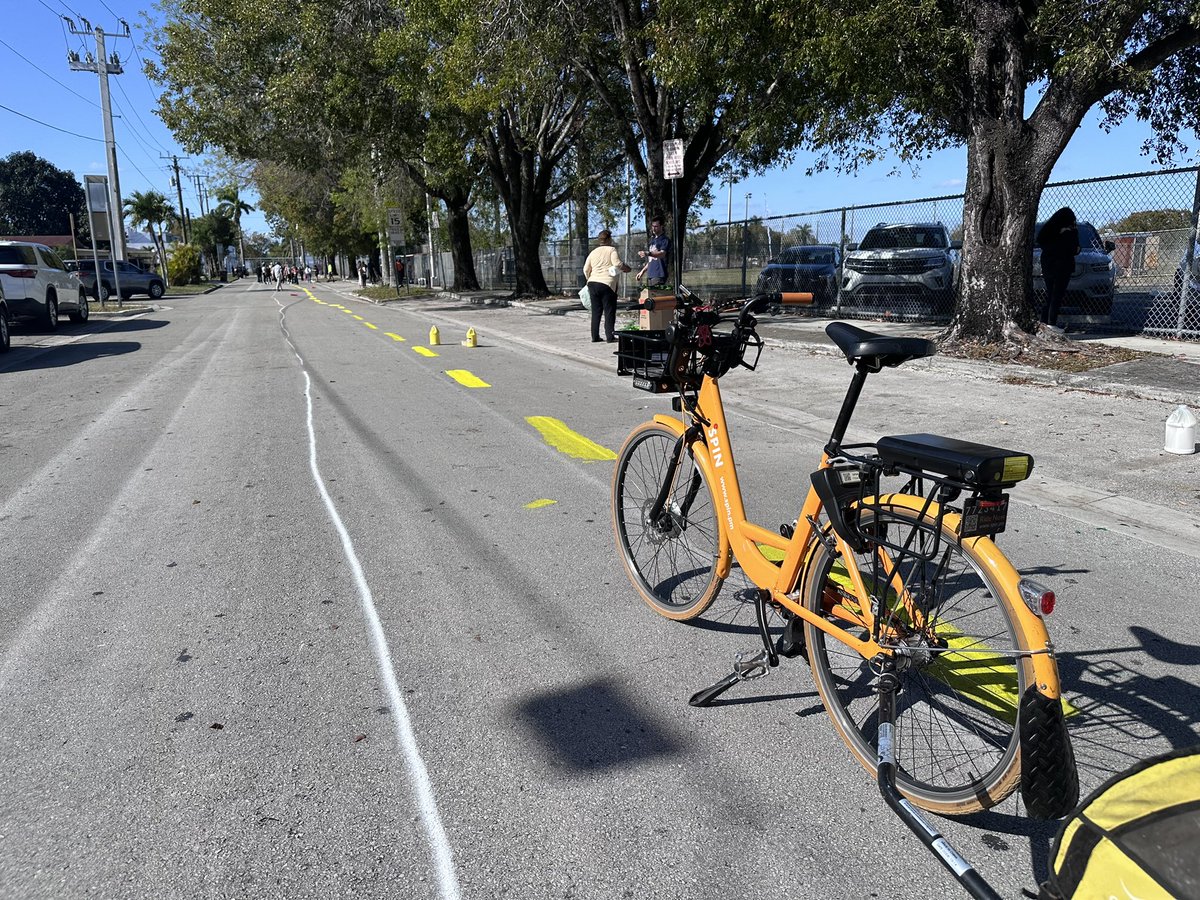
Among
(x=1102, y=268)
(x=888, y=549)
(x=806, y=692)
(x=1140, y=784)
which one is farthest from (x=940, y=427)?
(x=1102, y=268)

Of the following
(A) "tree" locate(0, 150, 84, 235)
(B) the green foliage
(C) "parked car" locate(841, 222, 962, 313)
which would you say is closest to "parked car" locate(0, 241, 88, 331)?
(C) "parked car" locate(841, 222, 962, 313)

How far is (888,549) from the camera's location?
253 cm

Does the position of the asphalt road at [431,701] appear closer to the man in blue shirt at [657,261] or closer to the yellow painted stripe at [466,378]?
the yellow painted stripe at [466,378]

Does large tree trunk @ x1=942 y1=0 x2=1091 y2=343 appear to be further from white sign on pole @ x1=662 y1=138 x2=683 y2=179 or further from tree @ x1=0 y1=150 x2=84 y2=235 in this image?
tree @ x1=0 y1=150 x2=84 y2=235

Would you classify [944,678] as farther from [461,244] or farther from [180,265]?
[180,265]

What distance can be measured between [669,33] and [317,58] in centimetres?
1351

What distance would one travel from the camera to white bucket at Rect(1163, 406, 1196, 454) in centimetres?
644

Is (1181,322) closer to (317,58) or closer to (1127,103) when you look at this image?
(1127,103)

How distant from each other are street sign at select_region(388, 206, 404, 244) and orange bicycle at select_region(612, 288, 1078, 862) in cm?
3337

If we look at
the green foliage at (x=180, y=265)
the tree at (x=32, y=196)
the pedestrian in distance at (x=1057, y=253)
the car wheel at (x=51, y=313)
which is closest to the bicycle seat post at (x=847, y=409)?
the pedestrian in distance at (x=1057, y=253)

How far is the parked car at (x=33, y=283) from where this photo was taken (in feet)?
58.3

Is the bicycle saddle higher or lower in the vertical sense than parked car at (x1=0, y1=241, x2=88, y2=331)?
lower

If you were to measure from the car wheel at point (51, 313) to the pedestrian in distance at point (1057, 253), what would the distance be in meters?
20.4

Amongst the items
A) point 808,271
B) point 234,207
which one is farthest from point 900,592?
point 234,207
